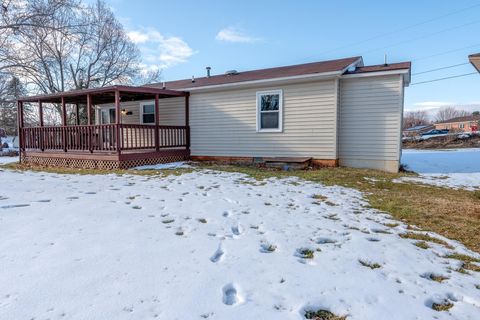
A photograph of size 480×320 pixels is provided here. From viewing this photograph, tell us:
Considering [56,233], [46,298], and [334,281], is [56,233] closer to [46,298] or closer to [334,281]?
[46,298]

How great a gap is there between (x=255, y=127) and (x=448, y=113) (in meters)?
104

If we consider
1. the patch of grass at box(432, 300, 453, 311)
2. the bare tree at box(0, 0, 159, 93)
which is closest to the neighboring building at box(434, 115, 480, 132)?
the bare tree at box(0, 0, 159, 93)

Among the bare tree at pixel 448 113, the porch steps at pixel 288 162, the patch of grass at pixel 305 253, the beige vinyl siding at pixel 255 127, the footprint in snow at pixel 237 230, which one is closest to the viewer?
the patch of grass at pixel 305 253

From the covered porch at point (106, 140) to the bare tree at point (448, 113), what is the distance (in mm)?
102543

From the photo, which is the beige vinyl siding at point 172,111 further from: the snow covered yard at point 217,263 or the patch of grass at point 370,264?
the patch of grass at point 370,264

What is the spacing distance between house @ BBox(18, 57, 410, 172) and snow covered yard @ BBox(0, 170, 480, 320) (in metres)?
4.86

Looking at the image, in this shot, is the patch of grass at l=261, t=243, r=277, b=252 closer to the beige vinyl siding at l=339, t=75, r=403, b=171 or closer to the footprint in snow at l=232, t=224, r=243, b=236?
the footprint in snow at l=232, t=224, r=243, b=236

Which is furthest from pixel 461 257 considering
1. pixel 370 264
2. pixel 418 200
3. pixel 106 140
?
pixel 106 140

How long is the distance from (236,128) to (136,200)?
626 cm

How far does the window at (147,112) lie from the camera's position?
41.8 feet

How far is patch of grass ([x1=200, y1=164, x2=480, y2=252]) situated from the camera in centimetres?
383

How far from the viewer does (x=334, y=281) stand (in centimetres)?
240

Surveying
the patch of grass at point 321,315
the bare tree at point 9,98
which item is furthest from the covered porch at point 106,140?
the bare tree at point 9,98

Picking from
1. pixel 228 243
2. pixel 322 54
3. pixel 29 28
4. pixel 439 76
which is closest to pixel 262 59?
pixel 322 54
